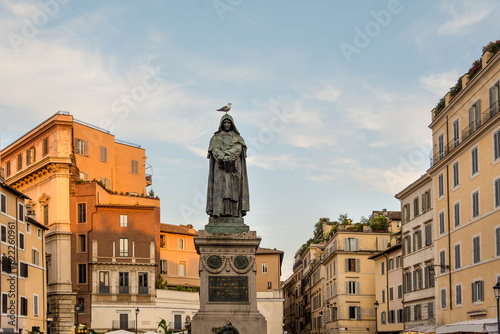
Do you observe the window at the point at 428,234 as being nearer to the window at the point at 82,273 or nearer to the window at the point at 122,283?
the window at the point at 122,283

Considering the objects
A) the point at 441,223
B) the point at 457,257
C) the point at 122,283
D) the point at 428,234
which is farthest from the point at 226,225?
the point at 122,283

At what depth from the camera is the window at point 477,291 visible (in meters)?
49.4

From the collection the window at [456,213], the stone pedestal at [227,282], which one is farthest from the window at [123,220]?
the stone pedestal at [227,282]

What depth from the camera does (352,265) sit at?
101062mm

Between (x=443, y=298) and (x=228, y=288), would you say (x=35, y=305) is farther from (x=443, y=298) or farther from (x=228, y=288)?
(x=228, y=288)

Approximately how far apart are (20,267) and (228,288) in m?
48.3

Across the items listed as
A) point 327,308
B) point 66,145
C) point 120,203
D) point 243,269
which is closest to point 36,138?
point 66,145

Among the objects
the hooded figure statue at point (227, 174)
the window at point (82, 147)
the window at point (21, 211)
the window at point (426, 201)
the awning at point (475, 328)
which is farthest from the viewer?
the window at point (82, 147)

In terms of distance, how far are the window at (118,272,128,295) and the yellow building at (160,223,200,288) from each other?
10317 millimetres

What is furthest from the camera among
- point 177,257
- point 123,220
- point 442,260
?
point 177,257

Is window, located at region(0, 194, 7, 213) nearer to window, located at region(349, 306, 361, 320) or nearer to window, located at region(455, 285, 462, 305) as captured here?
window, located at region(455, 285, 462, 305)

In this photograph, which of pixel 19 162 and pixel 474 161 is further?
pixel 19 162

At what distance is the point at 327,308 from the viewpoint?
363 ft

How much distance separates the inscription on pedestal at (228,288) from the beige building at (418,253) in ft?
126
